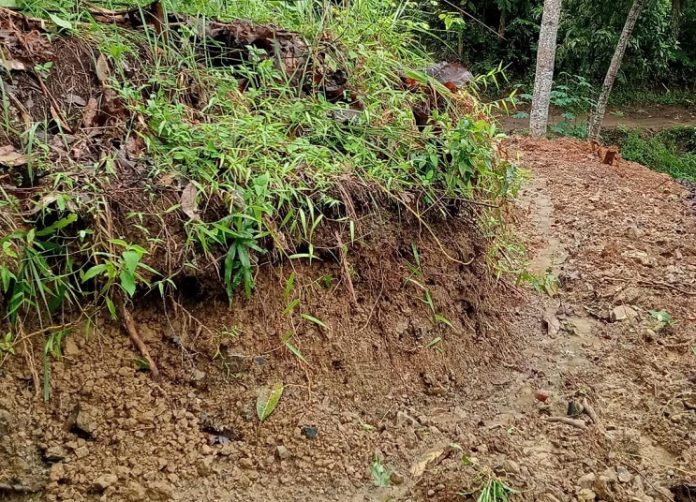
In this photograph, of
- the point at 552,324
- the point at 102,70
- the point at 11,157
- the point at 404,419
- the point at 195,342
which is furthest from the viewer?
the point at 552,324

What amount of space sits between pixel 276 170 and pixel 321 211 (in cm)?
25

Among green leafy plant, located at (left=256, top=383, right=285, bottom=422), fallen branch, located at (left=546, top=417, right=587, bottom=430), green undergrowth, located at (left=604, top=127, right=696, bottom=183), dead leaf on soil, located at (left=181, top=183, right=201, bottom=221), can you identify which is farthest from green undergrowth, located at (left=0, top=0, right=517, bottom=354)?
green undergrowth, located at (left=604, top=127, right=696, bottom=183)

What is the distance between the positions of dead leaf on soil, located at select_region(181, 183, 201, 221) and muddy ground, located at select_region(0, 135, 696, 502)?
0.35 metres

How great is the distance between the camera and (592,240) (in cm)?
417

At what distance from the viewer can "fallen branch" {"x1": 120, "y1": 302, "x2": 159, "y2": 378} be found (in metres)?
2.19

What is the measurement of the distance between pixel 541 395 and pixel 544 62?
694 centimetres

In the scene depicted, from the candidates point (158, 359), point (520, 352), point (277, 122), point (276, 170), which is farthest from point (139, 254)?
point (520, 352)

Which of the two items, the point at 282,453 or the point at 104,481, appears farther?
the point at 282,453

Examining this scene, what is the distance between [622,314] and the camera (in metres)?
3.30

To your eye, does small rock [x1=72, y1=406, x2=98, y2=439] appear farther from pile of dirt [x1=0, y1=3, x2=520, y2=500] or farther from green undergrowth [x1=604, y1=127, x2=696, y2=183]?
green undergrowth [x1=604, y1=127, x2=696, y2=183]

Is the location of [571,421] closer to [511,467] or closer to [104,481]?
[511,467]

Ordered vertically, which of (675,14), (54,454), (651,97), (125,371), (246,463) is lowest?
(651,97)

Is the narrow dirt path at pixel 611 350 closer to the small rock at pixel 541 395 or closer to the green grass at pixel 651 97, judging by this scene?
the small rock at pixel 541 395

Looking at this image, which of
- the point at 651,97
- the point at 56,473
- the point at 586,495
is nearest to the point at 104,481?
the point at 56,473
